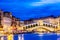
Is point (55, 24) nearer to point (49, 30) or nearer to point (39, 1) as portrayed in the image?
point (49, 30)

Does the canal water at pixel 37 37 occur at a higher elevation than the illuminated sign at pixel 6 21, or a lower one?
lower

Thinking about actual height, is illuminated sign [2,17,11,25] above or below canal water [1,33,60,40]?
above

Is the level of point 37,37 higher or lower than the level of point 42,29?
lower

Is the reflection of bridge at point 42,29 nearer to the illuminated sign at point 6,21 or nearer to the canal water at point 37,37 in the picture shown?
the canal water at point 37,37

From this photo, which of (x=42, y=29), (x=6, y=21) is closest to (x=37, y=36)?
(x=42, y=29)

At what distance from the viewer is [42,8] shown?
10.6ft

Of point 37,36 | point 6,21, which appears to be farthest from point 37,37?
point 6,21

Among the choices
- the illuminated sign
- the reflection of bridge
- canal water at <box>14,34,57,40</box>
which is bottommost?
canal water at <box>14,34,57,40</box>

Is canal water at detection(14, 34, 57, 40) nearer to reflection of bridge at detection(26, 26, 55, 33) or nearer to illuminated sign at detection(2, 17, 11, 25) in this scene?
reflection of bridge at detection(26, 26, 55, 33)

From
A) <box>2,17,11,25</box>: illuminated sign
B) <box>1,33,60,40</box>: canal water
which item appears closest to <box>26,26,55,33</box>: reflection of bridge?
<box>1,33,60,40</box>: canal water

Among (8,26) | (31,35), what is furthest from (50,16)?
(8,26)

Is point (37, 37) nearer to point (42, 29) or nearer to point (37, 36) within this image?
point (37, 36)

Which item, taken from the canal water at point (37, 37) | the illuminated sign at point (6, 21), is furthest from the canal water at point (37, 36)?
the illuminated sign at point (6, 21)

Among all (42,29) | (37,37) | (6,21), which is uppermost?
(6,21)
